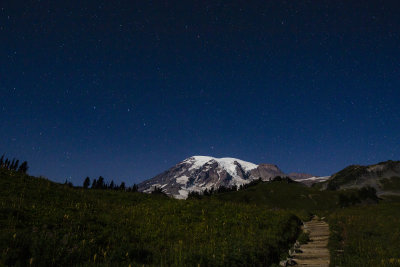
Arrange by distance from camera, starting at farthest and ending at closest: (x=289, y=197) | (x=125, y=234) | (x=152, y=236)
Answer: (x=289, y=197) → (x=152, y=236) → (x=125, y=234)

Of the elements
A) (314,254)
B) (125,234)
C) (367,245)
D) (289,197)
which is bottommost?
(314,254)

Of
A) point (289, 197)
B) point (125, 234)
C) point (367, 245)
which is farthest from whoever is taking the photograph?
point (289, 197)

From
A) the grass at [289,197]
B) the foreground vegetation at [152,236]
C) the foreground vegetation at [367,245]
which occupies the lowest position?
the foreground vegetation at [367,245]

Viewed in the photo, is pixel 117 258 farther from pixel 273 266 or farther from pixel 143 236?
pixel 273 266

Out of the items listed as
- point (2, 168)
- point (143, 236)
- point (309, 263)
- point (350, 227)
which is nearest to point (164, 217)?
point (143, 236)

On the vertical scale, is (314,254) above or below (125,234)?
below

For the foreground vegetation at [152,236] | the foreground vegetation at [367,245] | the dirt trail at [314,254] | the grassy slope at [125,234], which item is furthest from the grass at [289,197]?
the dirt trail at [314,254]

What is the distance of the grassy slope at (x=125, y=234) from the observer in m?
9.49

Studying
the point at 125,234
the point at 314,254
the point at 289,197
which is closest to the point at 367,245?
the point at 314,254

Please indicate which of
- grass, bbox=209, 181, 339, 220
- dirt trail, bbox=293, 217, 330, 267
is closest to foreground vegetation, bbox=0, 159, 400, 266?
dirt trail, bbox=293, 217, 330, 267

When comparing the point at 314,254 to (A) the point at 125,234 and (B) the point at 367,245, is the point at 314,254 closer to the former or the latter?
(B) the point at 367,245

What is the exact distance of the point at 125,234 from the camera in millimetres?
14039

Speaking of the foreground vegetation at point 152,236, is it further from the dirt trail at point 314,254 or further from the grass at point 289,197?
the grass at point 289,197

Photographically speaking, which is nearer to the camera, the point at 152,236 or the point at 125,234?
the point at 125,234
